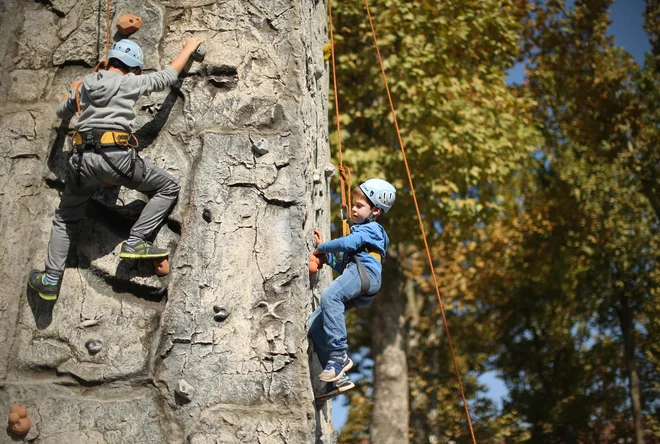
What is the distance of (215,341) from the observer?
507 centimetres

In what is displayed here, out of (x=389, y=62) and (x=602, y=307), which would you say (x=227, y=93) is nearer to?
(x=389, y=62)

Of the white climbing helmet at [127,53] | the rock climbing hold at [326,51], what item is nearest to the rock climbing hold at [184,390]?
the white climbing helmet at [127,53]

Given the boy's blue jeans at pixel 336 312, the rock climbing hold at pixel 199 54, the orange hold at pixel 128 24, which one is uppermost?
the orange hold at pixel 128 24

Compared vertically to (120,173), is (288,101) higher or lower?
higher

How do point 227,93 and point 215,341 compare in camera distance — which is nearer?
point 215,341

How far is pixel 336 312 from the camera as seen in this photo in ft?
17.2

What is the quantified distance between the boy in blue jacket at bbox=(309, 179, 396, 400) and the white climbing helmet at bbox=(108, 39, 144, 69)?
1.70 meters

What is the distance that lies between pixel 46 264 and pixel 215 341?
1222mm

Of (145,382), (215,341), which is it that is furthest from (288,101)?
(145,382)

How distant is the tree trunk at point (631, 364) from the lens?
1684 centimetres

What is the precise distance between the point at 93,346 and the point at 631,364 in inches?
579

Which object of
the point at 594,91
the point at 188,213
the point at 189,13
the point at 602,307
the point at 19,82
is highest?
the point at 594,91

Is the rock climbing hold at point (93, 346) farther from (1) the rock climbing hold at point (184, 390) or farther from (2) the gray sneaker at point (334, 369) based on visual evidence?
(2) the gray sneaker at point (334, 369)

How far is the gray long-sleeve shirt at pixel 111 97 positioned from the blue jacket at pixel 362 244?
1.51m
